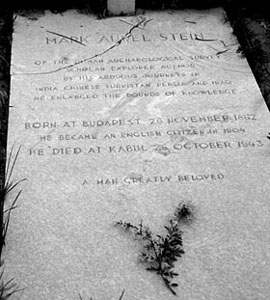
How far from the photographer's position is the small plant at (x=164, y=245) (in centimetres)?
260

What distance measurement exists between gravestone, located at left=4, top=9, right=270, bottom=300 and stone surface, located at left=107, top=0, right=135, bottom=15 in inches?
5.4

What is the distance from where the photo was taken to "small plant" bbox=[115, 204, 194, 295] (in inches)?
102

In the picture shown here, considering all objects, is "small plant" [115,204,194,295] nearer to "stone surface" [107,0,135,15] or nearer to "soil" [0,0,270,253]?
"soil" [0,0,270,253]

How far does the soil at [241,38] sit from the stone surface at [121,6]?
7 cm

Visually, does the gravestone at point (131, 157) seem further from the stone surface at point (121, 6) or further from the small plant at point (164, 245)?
the stone surface at point (121, 6)

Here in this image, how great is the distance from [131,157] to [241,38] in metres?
1.58

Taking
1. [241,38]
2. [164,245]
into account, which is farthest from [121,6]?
[164,245]

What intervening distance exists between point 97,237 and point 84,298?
341mm

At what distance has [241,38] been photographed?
4297 mm

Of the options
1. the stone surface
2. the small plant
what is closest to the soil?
the stone surface

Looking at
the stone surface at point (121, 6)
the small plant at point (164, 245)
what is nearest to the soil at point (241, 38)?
the stone surface at point (121, 6)

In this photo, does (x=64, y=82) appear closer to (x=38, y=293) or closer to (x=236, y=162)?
(x=236, y=162)

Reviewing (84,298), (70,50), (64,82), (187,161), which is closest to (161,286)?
(84,298)

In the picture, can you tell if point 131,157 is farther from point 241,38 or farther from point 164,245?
point 241,38
